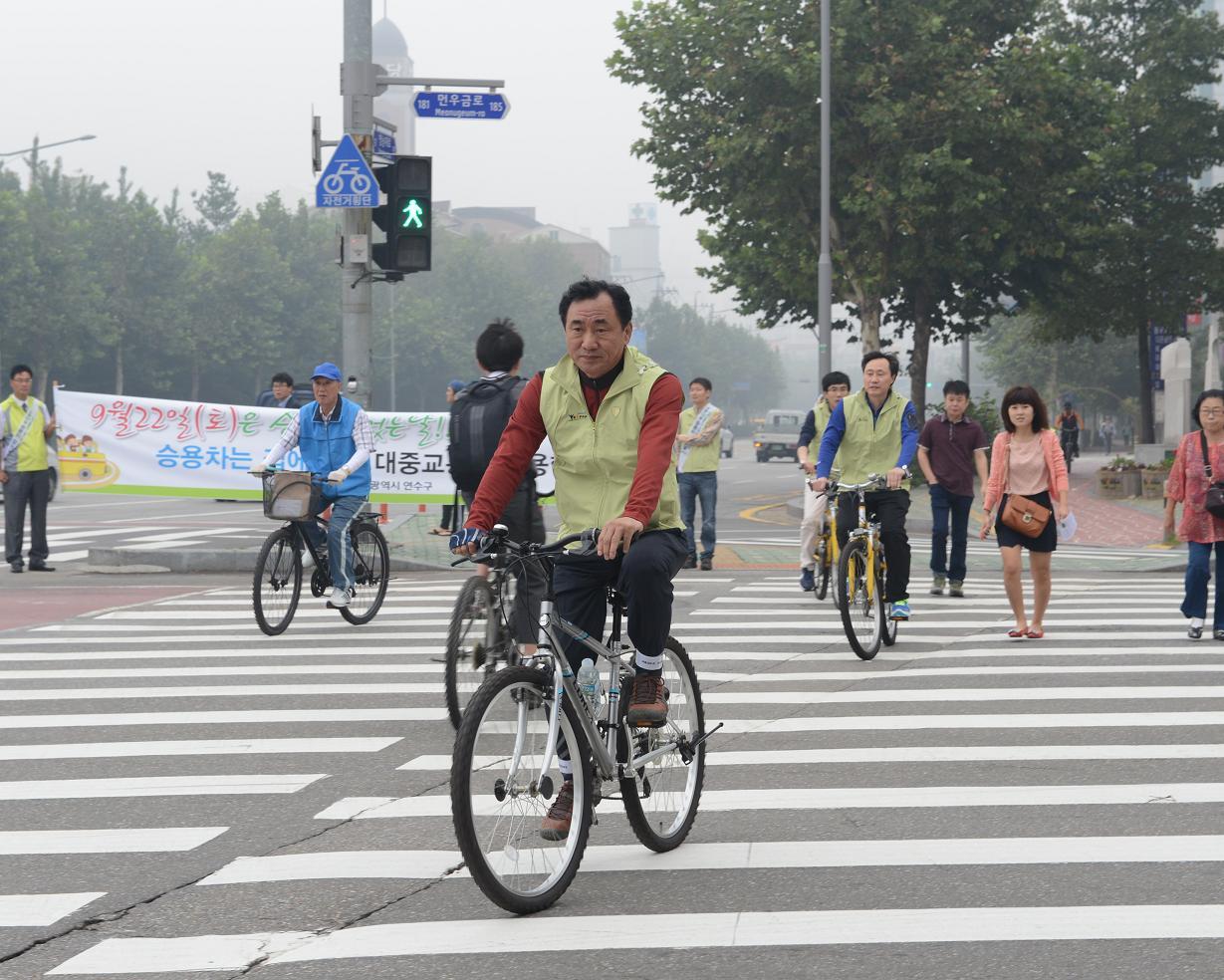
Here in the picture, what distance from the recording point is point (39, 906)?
16.2 feet

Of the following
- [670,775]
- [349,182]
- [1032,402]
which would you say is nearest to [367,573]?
[1032,402]

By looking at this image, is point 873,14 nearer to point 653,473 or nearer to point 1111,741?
point 1111,741

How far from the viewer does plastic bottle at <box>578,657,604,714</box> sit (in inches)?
201

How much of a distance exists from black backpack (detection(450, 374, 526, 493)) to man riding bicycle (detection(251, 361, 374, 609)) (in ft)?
9.72

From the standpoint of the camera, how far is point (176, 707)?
8594 mm

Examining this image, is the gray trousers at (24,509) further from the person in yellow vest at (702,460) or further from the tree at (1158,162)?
the tree at (1158,162)

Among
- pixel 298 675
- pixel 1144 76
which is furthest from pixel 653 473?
pixel 1144 76

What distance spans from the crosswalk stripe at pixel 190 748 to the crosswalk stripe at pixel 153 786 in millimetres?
515

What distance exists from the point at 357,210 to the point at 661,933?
1266 centimetres

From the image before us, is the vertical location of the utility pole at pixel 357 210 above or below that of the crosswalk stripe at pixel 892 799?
above

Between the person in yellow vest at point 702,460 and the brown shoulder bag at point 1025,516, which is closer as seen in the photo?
the brown shoulder bag at point 1025,516

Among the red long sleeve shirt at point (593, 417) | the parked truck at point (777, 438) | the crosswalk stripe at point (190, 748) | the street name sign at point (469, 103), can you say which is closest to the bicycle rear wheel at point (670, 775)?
the red long sleeve shirt at point (593, 417)

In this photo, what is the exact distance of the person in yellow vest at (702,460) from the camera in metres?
15.8

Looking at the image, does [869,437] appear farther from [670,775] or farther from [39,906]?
[39,906]
